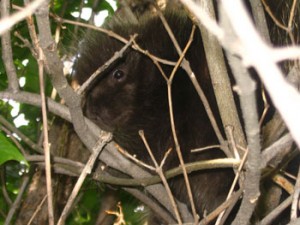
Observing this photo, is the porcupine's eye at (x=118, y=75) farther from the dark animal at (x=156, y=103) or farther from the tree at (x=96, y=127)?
the tree at (x=96, y=127)

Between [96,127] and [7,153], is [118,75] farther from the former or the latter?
[7,153]

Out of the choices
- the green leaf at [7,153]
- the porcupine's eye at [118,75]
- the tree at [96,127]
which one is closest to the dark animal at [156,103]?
the porcupine's eye at [118,75]

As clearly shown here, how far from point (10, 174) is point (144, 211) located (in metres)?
0.59

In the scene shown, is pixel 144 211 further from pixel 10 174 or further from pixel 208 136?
pixel 208 136

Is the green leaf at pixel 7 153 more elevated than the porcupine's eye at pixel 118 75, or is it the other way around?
the porcupine's eye at pixel 118 75

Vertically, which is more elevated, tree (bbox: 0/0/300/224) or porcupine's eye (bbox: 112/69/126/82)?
porcupine's eye (bbox: 112/69/126/82)

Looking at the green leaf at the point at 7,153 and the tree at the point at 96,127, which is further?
the green leaf at the point at 7,153

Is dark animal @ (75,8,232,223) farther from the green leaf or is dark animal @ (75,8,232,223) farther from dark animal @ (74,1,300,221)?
the green leaf

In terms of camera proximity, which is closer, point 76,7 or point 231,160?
point 231,160

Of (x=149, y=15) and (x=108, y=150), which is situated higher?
(x=149, y=15)

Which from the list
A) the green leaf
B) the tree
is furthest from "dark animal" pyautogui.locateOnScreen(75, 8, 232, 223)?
the green leaf

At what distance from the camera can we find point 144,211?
2.48 metres

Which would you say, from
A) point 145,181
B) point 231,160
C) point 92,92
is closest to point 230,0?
point 231,160

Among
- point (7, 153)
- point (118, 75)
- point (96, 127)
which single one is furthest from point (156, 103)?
point (7, 153)
